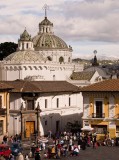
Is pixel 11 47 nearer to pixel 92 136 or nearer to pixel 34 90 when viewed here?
pixel 34 90

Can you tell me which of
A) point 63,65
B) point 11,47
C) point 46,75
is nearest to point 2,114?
point 46,75

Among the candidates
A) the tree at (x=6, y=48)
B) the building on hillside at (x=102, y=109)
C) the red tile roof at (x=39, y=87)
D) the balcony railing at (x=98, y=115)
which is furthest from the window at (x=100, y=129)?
the tree at (x=6, y=48)

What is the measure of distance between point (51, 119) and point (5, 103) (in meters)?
8.40

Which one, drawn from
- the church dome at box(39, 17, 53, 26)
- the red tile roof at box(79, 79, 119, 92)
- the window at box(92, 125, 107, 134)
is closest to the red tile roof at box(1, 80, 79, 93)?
the red tile roof at box(79, 79, 119, 92)

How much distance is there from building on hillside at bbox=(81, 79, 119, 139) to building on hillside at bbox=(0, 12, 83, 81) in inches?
1319

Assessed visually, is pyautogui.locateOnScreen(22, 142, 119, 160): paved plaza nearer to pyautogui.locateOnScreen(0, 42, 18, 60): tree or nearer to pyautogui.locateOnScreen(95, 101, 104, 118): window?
pyautogui.locateOnScreen(95, 101, 104, 118): window

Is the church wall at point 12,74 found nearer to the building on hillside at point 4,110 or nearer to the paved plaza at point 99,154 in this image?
the building on hillside at point 4,110

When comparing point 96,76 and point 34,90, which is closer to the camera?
point 34,90

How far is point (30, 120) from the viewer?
172 feet

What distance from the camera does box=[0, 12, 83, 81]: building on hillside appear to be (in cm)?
8575

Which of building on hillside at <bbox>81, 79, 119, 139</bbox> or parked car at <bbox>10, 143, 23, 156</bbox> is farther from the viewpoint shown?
building on hillside at <bbox>81, 79, 119, 139</bbox>

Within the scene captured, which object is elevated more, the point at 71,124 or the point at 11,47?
the point at 11,47

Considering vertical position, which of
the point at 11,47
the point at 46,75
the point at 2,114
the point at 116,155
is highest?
the point at 11,47

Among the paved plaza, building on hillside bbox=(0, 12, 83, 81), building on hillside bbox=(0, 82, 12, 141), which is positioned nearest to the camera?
the paved plaza
